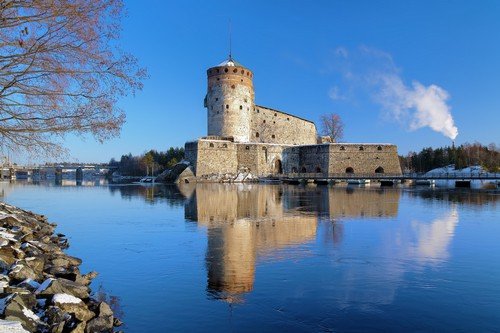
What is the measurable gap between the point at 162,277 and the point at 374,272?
4038 mm

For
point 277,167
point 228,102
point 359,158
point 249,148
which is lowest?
point 277,167

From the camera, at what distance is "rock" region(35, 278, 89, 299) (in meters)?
5.26

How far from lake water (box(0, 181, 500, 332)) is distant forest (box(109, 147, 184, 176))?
64306 millimetres

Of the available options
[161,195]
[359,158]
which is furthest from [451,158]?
[161,195]

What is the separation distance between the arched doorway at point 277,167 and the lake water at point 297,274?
44.2 meters

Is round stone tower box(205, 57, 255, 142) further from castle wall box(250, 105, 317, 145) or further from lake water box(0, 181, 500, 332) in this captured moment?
lake water box(0, 181, 500, 332)

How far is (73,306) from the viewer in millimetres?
5043

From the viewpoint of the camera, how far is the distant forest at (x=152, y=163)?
88.3 meters

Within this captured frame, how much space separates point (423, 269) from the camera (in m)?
7.97

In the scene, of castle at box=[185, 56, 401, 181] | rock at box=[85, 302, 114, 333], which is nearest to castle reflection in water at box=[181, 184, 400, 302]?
rock at box=[85, 302, 114, 333]

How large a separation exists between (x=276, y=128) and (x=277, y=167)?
734cm

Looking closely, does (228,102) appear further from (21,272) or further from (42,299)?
(42,299)

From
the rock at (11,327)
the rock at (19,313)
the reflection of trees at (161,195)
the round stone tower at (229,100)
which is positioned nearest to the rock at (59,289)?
the rock at (19,313)

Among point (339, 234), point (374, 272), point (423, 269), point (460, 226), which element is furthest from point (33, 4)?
point (460, 226)
